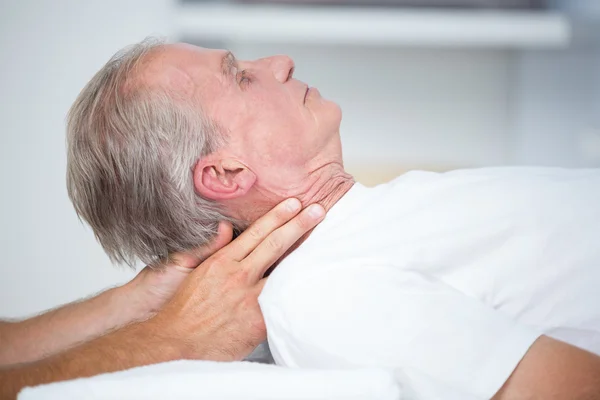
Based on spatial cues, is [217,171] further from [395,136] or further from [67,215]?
[395,136]

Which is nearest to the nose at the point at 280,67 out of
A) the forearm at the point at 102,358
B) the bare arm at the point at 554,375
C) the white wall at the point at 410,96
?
the forearm at the point at 102,358

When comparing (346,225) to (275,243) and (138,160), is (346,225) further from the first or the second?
(138,160)

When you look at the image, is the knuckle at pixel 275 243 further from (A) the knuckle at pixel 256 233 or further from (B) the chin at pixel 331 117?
(B) the chin at pixel 331 117

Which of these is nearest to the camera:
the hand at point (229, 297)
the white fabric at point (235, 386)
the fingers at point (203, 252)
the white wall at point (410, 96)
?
the white fabric at point (235, 386)

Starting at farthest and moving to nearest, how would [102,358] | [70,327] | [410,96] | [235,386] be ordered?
[410,96], [70,327], [102,358], [235,386]

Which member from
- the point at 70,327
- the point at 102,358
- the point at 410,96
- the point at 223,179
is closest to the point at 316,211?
the point at 223,179

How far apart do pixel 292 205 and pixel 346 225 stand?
0.13m

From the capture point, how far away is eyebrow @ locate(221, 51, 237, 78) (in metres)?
1.37

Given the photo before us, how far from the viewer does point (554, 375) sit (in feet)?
3.43

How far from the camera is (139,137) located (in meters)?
1.30

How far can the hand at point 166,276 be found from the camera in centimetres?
138

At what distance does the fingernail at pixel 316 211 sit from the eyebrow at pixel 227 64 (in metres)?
0.31

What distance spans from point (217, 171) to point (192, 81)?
18 centimetres

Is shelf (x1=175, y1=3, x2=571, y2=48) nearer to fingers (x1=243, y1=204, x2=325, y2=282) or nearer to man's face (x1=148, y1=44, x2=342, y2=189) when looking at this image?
man's face (x1=148, y1=44, x2=342, y2=189)
